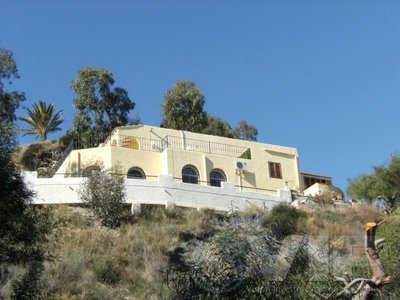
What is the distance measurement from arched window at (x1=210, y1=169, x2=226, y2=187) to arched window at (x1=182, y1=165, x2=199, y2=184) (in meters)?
1.04

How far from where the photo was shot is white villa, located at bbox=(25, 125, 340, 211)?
33656 millimetres

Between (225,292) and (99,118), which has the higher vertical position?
(99,118)

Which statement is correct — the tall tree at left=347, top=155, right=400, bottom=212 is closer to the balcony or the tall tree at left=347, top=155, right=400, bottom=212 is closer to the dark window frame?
the dark window frame

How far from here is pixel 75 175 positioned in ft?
118

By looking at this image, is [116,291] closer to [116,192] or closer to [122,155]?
[116,192]

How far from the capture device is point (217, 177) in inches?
1553

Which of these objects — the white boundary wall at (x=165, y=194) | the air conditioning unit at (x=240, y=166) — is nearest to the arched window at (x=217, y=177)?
the air conditioning unit at (x=240, y=166)

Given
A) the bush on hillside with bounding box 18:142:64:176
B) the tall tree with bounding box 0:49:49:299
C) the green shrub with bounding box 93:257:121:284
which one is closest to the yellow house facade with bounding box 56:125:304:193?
the bush on hillside with bounding box 18:142:64:176

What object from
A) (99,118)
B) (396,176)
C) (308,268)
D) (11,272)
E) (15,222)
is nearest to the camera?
(15,222)

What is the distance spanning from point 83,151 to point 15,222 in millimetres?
23488

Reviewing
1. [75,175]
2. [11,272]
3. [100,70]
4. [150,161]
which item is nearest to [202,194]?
[150,161]

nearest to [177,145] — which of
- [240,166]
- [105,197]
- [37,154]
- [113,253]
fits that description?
[240,166]

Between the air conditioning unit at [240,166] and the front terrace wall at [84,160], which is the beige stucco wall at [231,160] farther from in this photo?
the front terrace wall at [84,160]

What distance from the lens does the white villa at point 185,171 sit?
110 ft
